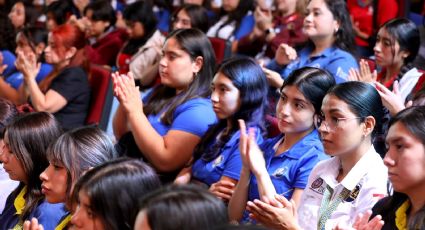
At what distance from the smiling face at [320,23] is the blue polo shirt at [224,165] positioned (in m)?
1.00

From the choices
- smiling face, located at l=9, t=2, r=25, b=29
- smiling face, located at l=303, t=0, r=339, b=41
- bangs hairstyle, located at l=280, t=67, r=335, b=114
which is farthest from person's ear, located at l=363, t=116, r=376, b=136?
smiling face, located at l=9, t=2, r=25, b=29

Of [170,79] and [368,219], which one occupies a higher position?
[368,219]

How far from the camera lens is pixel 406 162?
76.2 inches

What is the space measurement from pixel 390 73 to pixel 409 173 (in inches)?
64.4

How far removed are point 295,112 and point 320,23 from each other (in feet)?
4.05

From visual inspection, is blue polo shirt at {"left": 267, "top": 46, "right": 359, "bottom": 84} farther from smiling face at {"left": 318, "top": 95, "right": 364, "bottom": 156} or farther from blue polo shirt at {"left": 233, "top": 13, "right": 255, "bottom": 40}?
blue polo shirt at {"left": 233, "top": 13, "right": 255, "bottom": 40}

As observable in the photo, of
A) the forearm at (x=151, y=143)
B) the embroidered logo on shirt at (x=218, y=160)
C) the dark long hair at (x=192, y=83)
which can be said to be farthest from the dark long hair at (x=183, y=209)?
the dark long hair at (x=192, y=83)

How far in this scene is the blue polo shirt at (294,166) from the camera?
253 centimetres

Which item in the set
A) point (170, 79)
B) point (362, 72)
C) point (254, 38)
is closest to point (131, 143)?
point (170, 79)

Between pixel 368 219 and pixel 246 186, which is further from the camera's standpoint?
pixel 246 186

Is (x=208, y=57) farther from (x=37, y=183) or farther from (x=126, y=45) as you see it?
(x=126, y=45)

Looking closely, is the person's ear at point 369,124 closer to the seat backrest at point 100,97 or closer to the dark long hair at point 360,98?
the dark long hair at point 360,98

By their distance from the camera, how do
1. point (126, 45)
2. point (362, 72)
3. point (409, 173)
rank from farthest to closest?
1. point (126, 45)
2. point (362, 72)
3. point (409, 173)

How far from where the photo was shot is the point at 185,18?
15.5ft
